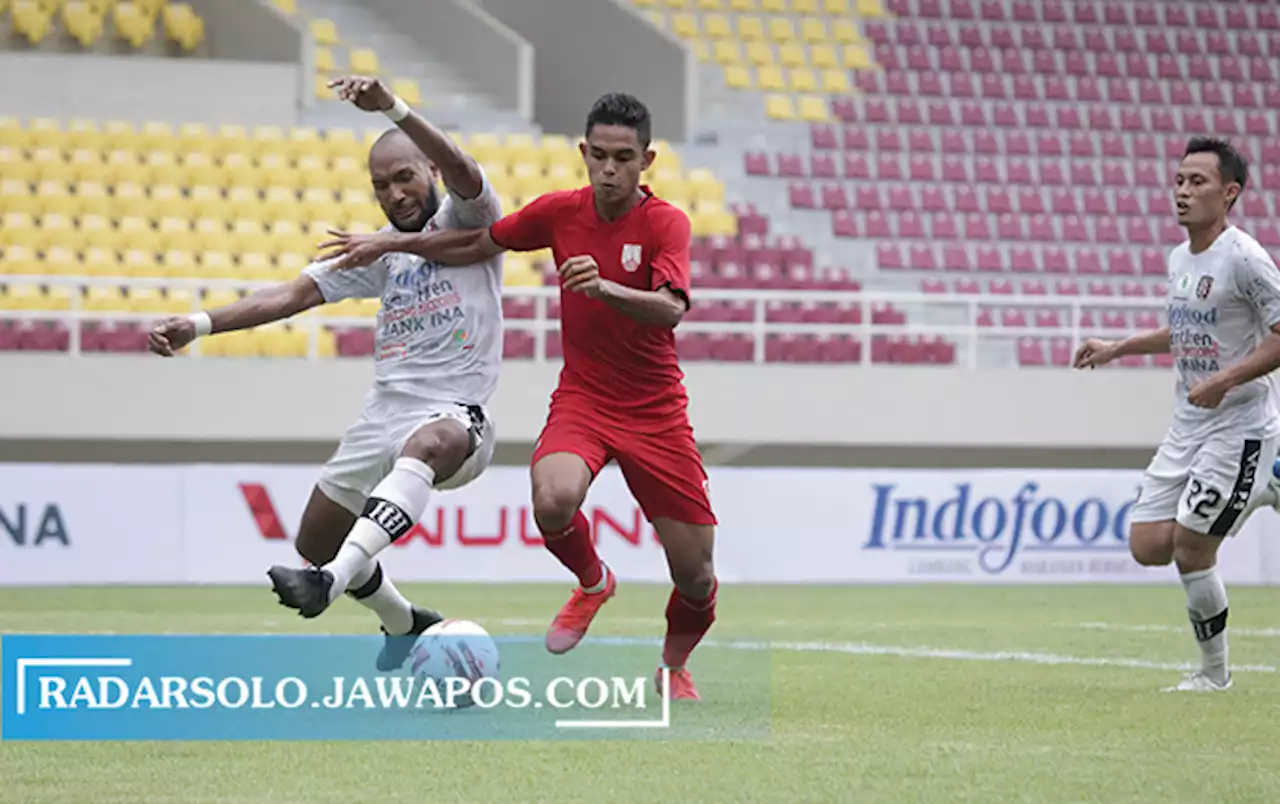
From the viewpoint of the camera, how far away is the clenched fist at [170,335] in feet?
24.3

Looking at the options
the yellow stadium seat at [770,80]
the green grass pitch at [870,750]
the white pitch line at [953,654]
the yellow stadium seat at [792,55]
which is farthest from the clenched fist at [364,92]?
the yellow stadium seat at [792,55]

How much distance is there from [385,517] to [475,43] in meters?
19.9

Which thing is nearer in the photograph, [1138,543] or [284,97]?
[1138,543]

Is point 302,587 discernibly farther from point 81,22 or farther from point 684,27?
point 684,27

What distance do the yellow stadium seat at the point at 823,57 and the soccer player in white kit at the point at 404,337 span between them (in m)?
19.6

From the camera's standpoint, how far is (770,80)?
2655 centimetres

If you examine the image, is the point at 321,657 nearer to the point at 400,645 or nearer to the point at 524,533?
the point at 400,645

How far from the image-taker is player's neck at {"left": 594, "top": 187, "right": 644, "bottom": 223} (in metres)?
7.21

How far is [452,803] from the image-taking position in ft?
16.7

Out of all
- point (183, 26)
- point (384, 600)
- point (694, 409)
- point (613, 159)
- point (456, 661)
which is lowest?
point (694, 409)

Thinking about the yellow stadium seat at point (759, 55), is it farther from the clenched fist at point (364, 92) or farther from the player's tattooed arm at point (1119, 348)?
the clenched fist at point (364, 92)

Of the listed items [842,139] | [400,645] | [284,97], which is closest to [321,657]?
[400,645]

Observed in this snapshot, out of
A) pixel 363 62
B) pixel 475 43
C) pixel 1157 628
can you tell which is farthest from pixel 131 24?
pixel 1157 628

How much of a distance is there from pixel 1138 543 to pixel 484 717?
2.85 m
